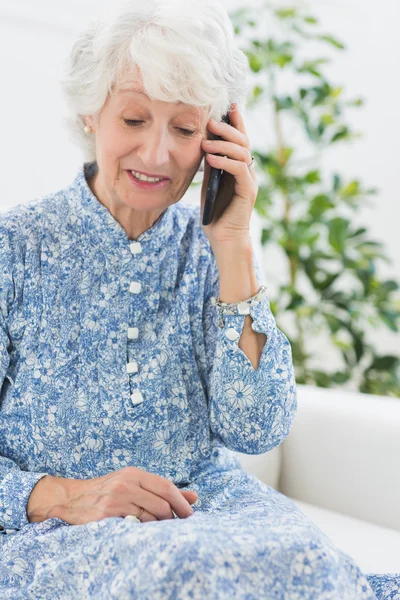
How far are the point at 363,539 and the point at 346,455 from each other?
208 millimetres

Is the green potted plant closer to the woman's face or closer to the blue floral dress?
the blue floral dress

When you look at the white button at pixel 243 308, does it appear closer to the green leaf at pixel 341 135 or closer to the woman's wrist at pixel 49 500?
the woman's wrist at pixel 49 500

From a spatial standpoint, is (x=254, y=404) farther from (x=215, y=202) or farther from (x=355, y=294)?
(x=355, y=294)

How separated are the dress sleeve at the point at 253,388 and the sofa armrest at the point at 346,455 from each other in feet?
1.26

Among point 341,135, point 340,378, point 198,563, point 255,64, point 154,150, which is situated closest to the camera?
point 198,563

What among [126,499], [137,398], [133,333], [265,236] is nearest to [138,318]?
[133,333]

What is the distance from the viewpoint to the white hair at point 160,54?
123cm

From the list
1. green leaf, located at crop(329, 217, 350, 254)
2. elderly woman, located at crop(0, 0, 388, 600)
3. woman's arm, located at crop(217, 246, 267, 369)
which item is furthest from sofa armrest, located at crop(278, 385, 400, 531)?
green leaf, located at crop(329, 217, 350, 254)

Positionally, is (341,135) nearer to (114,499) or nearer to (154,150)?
(154,150)

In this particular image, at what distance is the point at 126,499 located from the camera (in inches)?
45.3

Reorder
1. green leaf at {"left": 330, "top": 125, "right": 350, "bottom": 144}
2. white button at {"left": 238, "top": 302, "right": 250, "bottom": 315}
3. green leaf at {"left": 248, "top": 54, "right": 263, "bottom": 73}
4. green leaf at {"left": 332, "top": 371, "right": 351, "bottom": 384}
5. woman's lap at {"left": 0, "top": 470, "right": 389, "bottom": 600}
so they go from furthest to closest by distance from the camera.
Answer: green leaf at {"left": 332, "top": 371, "right": 351, "bottom": 384} → green leaf at {"left": 330, "top": 125, "right": 350, "bottom": 144} → green leaf at {"left": 248, "top": 54, "right": 263, "bottom": 73} → white button at {"left": 238, "top": 302, "right": 250, "bottom": 315} → woman's lap at {"left": 0, "top": 470, "right": 389, "bottom": 600}

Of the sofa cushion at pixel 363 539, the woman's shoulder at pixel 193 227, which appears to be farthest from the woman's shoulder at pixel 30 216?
the sofa cushion at pixel 363 539

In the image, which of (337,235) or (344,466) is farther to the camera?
(337,235)

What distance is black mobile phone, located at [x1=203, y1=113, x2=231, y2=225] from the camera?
138cm
